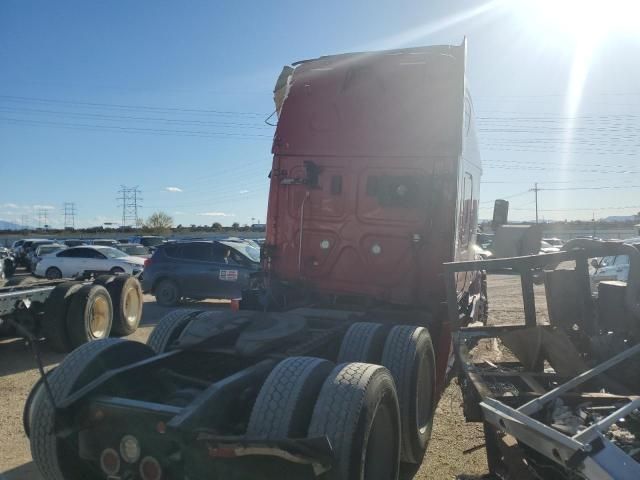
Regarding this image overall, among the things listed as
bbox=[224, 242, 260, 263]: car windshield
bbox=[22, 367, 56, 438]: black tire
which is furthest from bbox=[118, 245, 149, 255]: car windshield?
bbox=[22, 367, 56, 438]: black tire

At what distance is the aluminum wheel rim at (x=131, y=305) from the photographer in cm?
999

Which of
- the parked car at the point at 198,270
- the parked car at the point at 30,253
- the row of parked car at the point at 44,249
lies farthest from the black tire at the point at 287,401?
the parked car at the point at 30,253

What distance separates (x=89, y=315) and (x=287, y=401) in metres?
6.77

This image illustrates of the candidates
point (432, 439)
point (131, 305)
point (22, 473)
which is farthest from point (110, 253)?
point (432, 439)

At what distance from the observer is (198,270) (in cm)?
1419

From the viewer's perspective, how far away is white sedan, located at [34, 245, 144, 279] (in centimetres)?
1977

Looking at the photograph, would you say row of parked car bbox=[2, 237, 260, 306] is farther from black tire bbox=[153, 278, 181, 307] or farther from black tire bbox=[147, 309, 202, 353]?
black tire bbox=[147, 309, 202, 353]

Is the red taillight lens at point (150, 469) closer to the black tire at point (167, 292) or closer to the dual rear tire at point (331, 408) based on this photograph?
→ the dual rear tire at point (331, 408)

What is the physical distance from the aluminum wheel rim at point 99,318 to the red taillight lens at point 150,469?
21.1ft

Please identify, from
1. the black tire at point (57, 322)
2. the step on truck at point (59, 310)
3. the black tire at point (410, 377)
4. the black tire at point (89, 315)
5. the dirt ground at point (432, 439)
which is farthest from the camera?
the black tire at point (89, 315)

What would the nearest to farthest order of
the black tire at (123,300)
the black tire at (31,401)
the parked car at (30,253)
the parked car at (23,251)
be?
the black tire at (31,401) < the black tire at (123,300) < the parked car at (30,253) < the parked car at (23,251)

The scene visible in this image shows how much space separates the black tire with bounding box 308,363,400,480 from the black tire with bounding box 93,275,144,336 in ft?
24.7

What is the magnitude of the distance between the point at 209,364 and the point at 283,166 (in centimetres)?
284

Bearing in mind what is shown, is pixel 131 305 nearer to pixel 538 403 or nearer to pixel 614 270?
pixel 538 403
